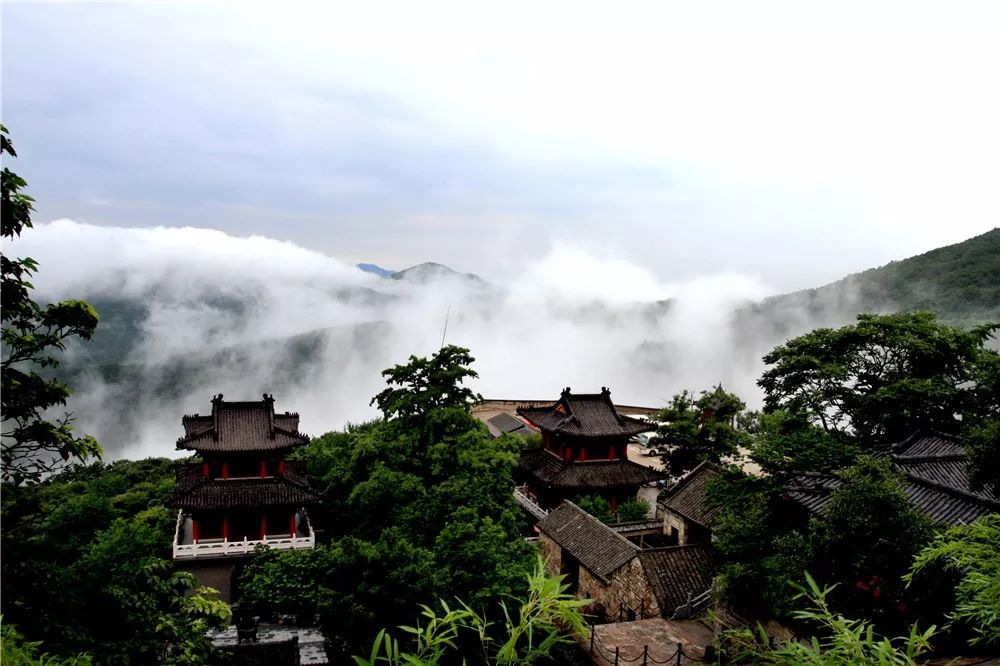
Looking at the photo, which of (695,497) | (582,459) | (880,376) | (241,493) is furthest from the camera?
(582,459)

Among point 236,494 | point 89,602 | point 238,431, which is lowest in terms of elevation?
point 89,602

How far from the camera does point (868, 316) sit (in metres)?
25.4

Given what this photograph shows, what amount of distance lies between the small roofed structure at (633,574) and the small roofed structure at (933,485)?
4.60 metres

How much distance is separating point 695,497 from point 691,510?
26.6 inches

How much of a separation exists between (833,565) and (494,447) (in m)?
9.59

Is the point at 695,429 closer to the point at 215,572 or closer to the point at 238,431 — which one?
the point at 238,431

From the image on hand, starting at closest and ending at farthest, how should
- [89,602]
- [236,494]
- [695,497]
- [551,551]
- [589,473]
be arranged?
1. [89,602]
2. [695,497]
3. [551,551]
4. [236,494]
5. [589,473]

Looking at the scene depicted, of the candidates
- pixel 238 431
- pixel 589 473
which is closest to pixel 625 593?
pixel 589 473

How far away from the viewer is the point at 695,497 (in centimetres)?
2280

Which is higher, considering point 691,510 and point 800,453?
point 800,453

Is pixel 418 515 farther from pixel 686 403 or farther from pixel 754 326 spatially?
pixel 754 326

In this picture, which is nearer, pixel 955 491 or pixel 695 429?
pixel 955 491

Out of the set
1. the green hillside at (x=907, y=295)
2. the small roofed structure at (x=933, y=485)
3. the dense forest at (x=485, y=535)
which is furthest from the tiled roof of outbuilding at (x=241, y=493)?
the green hillside at (x=907, y=295)

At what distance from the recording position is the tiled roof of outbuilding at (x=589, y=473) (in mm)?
30344
